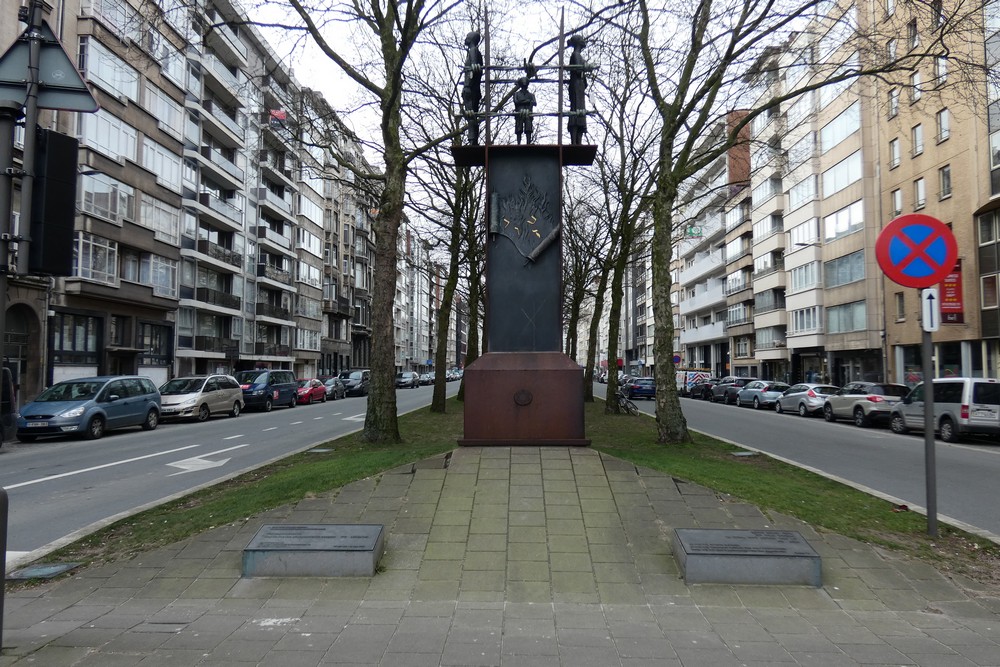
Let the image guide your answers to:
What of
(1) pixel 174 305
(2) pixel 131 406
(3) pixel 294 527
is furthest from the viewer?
(1) pixel 174 305

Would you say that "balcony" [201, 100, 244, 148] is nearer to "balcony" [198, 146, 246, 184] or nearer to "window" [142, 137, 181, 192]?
"balcony" [198, 146, 246, 184]

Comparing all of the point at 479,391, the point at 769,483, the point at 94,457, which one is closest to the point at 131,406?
the point at 94,457

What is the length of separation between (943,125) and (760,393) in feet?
48.8

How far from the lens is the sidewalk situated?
4250 mm

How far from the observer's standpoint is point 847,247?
136 feet

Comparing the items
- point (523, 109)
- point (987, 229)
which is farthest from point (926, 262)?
point (987, 229)

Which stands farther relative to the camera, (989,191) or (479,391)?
(989,191)

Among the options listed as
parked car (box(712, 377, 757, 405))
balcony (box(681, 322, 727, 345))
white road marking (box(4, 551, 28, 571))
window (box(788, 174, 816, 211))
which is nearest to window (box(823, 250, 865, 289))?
window (box(788, 174, 816, 211))

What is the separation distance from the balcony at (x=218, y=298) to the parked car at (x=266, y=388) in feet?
37.3

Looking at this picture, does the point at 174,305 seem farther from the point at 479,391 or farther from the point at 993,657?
the point at 993,657

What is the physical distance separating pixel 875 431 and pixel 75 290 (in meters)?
30.7

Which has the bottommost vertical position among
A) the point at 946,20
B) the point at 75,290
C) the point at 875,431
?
the point at 875,431

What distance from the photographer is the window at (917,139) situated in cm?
3394

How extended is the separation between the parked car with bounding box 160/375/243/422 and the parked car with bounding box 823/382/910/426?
23.9 metres
